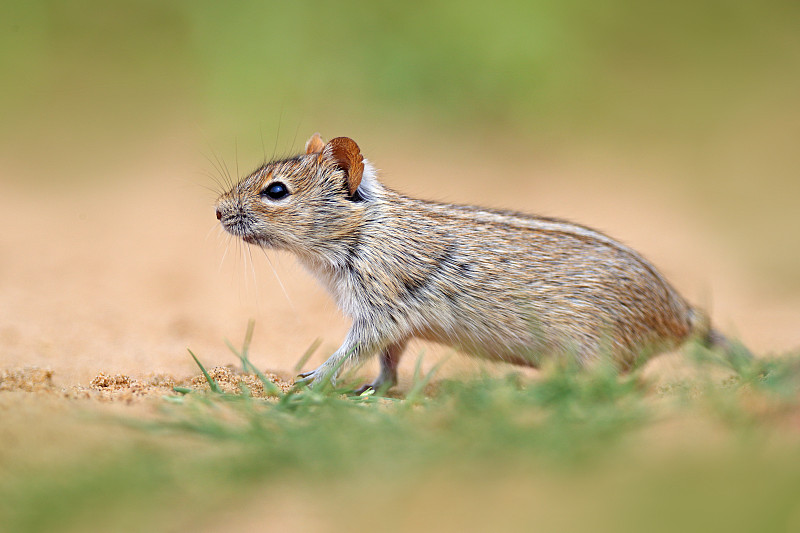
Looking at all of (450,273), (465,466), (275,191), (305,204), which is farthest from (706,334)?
(465,466)

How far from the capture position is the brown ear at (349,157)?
4980mm

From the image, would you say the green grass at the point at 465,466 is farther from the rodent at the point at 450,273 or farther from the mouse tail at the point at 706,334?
the mouse tail at the point at 706,334

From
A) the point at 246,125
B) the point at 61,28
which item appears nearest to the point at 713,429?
the point at 246,125

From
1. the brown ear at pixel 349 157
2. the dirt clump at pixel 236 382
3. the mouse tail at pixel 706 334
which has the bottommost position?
the dirt clump at pixel 236 382

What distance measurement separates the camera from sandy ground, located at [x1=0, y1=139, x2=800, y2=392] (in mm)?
5680

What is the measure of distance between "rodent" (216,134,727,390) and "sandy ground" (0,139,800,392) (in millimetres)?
306

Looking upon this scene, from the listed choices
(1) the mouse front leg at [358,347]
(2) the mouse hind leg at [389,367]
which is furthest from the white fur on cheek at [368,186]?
(2) the mouse hind leg at [389,367]

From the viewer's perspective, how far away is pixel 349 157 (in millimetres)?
4988

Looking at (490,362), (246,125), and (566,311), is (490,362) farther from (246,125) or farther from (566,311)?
(246,125)

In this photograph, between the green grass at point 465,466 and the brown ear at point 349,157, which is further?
the brown ear at point 349,157

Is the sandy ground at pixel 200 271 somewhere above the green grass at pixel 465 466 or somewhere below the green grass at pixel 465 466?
above

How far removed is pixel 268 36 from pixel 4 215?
437cm

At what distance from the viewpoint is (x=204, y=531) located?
242 cm

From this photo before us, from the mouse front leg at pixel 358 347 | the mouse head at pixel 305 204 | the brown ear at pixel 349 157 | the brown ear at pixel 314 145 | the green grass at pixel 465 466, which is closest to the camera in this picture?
the green grass at pixel 465 466
